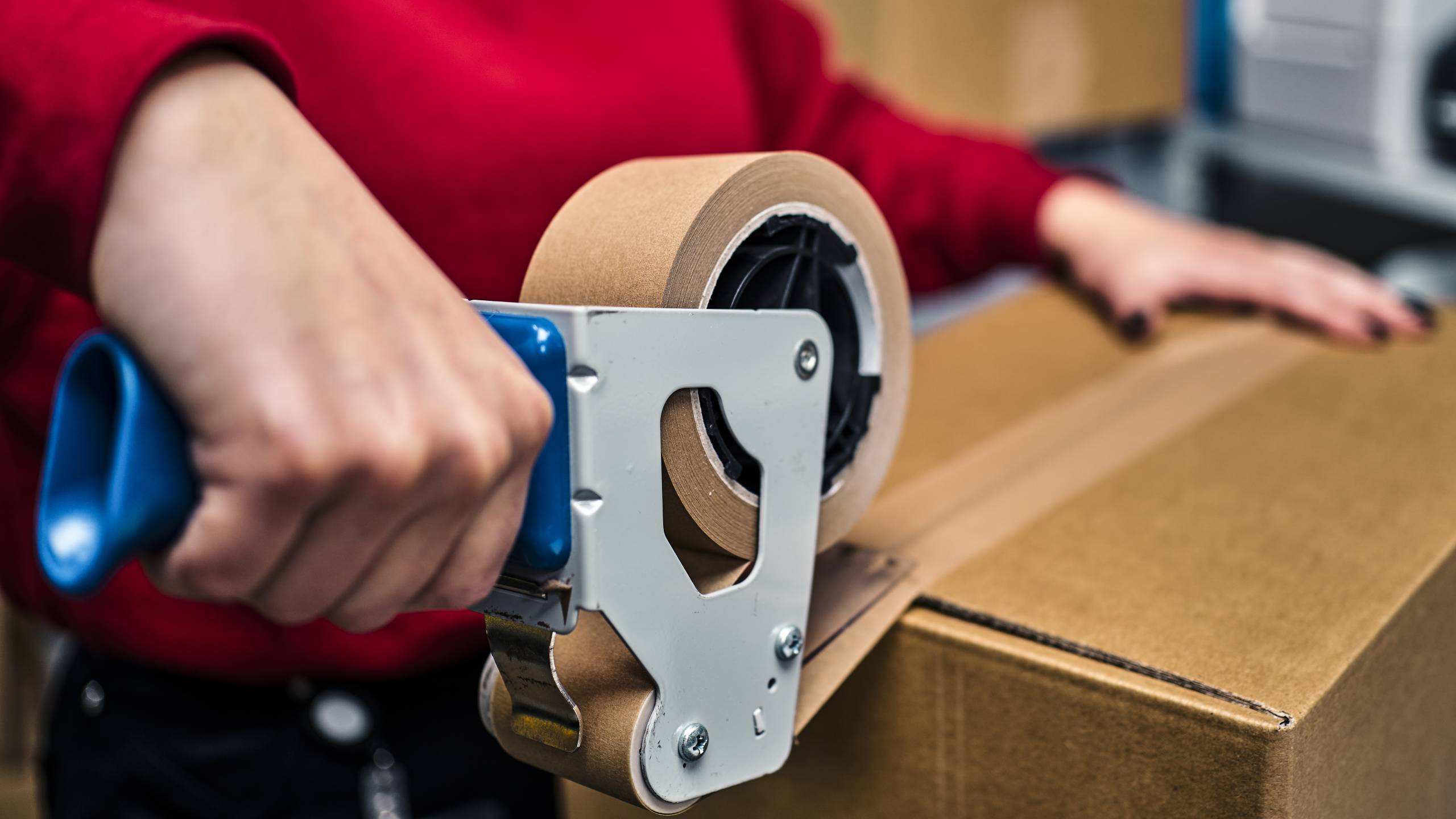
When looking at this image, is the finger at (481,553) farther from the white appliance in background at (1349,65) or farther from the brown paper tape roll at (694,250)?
the white appliance in background at (1349,65)

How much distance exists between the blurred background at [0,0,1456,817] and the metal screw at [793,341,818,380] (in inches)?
35.1

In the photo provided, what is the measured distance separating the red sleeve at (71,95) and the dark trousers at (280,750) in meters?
0.33

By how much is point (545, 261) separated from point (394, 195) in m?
0.16

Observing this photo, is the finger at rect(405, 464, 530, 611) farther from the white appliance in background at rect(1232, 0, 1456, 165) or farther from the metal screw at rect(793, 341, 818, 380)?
the white appliance in background at rect(1232, 0, 1456, 165)

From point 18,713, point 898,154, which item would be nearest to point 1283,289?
point 898,154

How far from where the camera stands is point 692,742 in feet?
1.31

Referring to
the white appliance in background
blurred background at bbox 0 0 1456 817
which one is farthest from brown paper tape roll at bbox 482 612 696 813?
the white appliance in background

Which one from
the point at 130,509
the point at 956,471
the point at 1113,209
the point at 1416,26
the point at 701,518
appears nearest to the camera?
the point at 130,509

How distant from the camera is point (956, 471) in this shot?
652 mm

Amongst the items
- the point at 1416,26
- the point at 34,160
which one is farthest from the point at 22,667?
the point at 1416,26

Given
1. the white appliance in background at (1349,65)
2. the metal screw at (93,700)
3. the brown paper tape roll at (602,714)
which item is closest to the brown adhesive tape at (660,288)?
the brown paper tape roll at (602,714)

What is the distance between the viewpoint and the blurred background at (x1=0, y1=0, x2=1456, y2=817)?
1.25 meters

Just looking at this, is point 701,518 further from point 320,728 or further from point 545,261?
point 320,728

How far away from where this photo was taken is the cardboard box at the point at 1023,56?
1278 mm
